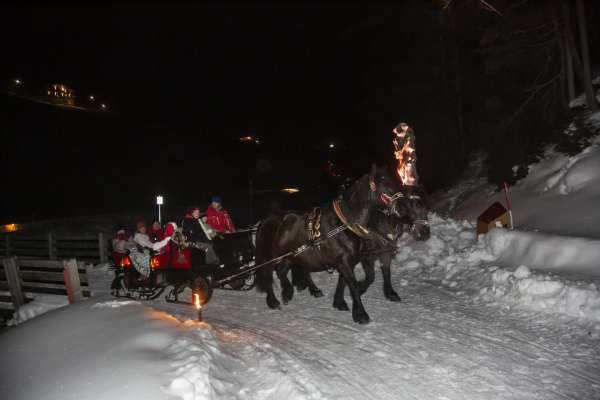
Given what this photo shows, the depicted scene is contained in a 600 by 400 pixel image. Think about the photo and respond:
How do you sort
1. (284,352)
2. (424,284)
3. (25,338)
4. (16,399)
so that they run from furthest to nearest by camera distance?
(424,284) < (25,338) < (284,352) < (16,399)

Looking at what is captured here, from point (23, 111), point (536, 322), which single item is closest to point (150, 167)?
point (23, 111)

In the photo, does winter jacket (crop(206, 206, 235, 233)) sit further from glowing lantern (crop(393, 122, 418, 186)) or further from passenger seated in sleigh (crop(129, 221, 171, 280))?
glowing lantern (crop(393, 122, 418, 186))

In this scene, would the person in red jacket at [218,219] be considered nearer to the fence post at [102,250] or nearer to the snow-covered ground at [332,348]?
the snow-covered ground at [332,348]

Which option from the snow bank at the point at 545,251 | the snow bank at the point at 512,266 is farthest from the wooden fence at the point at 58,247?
the snow bank at the point at 545,251

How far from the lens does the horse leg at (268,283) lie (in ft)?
25.5

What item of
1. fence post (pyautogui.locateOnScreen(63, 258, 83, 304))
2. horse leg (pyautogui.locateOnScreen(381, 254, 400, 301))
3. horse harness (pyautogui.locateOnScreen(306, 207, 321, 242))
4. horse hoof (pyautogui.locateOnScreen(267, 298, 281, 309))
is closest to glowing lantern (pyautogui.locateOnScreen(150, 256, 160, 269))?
fence post (pyautogui.locateOnScreen(63, 258, 83, 304))

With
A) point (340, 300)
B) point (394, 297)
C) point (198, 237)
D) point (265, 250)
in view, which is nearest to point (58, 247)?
point (198, 237)

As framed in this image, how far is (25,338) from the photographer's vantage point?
6.41 metres

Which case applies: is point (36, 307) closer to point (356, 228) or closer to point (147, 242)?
point (147, 242)

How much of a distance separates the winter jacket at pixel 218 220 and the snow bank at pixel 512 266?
4.29m

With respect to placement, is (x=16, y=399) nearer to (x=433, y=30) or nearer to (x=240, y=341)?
(x=240, y=341)

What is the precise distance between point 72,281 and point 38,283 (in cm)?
144

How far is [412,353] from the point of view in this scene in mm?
5180

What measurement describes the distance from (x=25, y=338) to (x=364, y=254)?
5.34 meters
